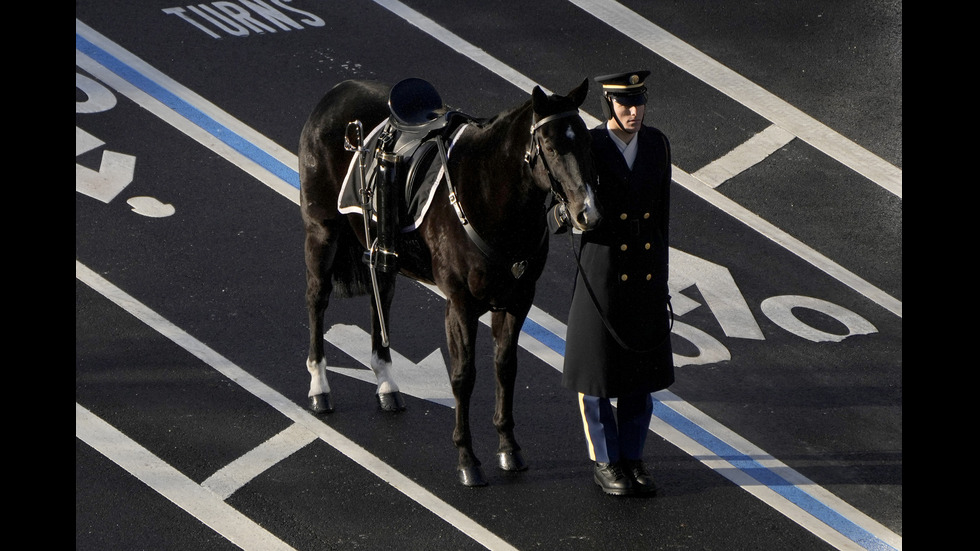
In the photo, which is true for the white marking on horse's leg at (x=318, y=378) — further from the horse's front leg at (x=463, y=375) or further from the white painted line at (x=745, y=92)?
the white painted line at (x=745, y=92)

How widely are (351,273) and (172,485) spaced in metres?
1.95

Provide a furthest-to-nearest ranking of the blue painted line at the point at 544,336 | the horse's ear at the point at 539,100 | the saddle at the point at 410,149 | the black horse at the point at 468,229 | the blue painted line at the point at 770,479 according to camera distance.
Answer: the blue painted line at the point at 544,336, the saddle at the point at 410,149, the blue painted line at the point at 770,479, the black horse at the point at 468,229, the horse's ear at the point at 539,100

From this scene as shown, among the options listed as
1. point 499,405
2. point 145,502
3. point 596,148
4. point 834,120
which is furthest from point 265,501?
point 834,120

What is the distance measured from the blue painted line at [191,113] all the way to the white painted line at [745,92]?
433cm

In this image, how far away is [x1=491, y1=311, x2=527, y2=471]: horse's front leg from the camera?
798 centimetres

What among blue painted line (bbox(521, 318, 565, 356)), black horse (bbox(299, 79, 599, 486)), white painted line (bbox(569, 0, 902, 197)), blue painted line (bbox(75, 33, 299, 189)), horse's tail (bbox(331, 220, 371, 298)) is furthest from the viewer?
white painted line (bbox(569, 0, 902, 197))

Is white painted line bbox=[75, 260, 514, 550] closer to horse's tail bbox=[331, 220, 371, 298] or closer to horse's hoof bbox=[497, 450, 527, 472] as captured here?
horse's hoof bbox=[497, 450, 527, 472]

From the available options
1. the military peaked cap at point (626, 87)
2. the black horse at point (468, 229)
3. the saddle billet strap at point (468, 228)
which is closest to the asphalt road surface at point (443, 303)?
the black horse at point (468, 229)

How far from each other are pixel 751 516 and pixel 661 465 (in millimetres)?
736

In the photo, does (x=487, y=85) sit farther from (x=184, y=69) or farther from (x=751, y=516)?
(x=751, y=516)

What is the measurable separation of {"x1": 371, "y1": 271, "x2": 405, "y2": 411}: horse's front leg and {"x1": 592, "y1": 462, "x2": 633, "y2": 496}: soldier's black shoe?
155 centimetres

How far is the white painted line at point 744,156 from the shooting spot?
1192cm

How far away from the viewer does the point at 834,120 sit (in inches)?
503

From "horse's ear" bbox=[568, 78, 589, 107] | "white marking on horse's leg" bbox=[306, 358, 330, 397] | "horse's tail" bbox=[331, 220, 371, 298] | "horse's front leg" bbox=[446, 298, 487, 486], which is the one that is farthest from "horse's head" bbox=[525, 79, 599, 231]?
"white marking on horse's leg" bbox=[306, 358, 330, 397]
